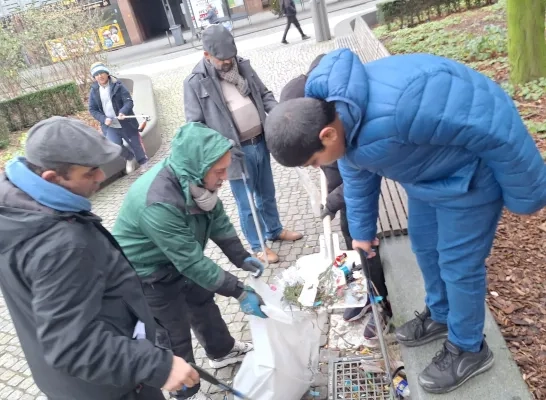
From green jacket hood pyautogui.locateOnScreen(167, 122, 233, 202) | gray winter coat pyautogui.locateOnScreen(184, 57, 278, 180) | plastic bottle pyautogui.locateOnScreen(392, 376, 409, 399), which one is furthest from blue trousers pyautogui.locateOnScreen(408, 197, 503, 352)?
gray winter coat pyautogui.locateOnScreen(184, 57, 278, 180)

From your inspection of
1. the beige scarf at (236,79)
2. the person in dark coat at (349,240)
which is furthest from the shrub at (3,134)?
the person in dark coat at (349,240)

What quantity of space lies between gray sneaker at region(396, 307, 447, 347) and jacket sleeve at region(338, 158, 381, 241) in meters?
0.52

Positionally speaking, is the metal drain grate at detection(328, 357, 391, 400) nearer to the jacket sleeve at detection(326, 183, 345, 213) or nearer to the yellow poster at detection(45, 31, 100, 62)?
the jacket sleeve at detection(326, 183, 345, 213)

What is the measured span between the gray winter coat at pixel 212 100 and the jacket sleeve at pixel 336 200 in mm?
1134

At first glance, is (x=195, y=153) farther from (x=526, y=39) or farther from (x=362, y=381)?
(x=526, y=39)

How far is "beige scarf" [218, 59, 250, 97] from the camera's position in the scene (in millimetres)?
3830

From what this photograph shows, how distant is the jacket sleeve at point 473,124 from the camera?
1.75 meters

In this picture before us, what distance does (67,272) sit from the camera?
164 cm

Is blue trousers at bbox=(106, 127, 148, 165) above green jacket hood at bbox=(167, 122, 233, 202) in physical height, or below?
below

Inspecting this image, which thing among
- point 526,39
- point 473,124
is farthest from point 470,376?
point 526,39

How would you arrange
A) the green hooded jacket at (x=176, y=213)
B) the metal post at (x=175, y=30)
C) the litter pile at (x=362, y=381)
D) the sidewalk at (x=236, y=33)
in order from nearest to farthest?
the green hooded jacket at (x=176, y=213)
the litter pile at (x=362, y=381)
the sidewalk at (x=236, y=33)
the metal post at (x=175, y=30)

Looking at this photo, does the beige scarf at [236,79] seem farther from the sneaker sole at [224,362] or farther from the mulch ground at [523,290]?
the mulch ground at [523,290]

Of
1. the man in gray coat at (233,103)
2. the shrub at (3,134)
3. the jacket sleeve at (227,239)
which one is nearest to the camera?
the jacket sleeve at (227,239)

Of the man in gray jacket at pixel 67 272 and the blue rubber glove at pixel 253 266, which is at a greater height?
the man in gray jacket at pixel 67 272
